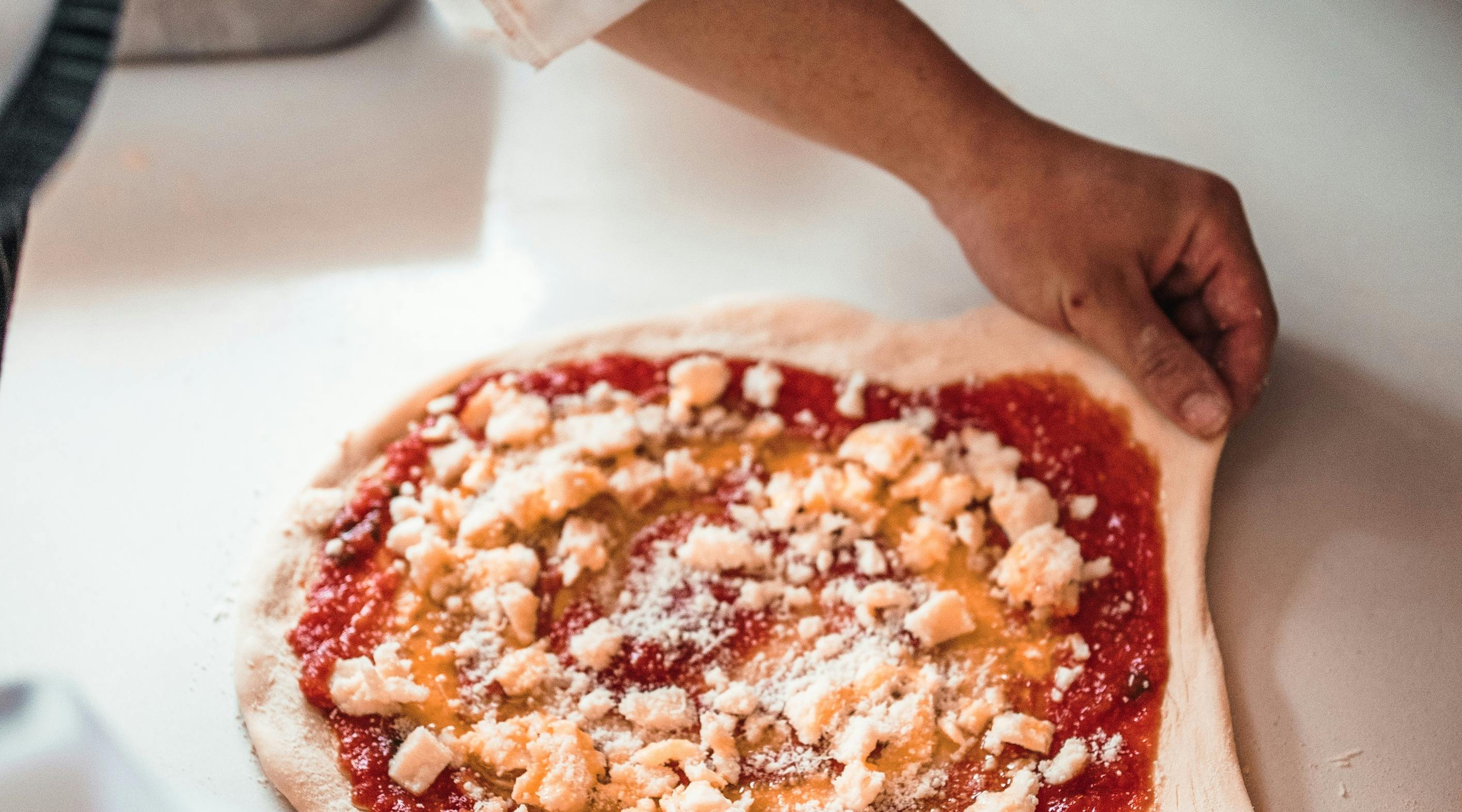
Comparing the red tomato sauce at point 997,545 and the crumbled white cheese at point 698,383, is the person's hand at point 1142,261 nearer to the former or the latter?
the red tomato sauce at point 997,545

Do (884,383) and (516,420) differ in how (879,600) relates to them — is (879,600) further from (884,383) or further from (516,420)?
(516,420)

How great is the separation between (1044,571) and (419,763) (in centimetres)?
70

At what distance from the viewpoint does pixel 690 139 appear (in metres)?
2.04

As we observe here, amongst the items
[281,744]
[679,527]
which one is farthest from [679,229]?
[281,744]

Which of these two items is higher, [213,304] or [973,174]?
[973,174]

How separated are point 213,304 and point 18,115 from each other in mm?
1035

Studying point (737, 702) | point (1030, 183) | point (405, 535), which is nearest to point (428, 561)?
point (405, 535)

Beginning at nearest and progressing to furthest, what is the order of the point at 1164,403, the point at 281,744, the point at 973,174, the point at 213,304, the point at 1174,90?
the point at 281,744, the point at 1164,403, the point at 973,174, the point at 1174,90, the point at 213,304

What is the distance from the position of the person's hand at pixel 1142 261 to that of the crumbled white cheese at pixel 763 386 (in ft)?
1.13

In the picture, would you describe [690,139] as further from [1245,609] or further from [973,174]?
[1245,609]

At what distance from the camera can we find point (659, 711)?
1.23 meters

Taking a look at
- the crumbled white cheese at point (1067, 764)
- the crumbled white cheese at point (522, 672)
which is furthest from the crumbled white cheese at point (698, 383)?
the crumbled white cheese at point (1067, 764)

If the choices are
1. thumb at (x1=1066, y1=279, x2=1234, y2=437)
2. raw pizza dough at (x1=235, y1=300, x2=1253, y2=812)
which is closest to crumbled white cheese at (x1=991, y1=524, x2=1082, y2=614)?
raw pizza dough at (x1=235, y1=300, x2=1253, y2=812)

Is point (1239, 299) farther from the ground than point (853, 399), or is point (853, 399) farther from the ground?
point (1239, 299)
